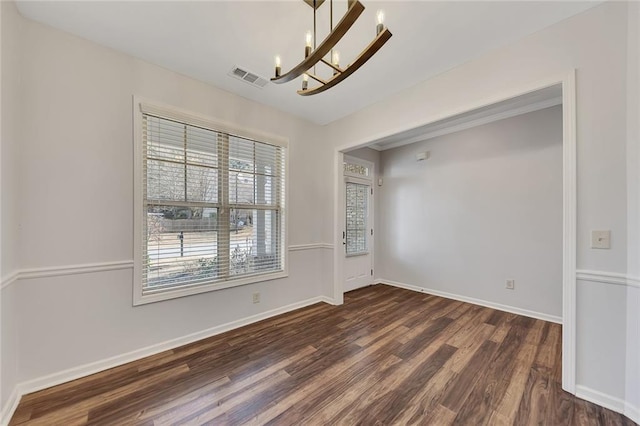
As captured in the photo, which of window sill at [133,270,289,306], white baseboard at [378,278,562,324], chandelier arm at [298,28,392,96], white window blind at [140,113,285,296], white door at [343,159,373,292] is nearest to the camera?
chandelier arm at [298,28,392,96]

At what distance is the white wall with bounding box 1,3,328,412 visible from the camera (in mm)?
1824

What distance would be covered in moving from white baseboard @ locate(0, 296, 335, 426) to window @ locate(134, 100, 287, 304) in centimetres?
45

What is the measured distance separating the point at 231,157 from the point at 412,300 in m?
3.33

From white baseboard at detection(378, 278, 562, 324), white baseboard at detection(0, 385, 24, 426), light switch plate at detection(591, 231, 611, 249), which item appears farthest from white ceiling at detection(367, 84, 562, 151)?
white baseboard at detection(0, 385, 24, 426)

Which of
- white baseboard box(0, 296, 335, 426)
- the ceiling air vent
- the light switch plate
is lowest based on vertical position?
white baseboard box(0, 296, 335, 426)

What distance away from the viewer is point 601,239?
1.73 meters

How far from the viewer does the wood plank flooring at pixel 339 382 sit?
5.27 ft

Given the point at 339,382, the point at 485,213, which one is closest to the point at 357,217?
the point at 485,213

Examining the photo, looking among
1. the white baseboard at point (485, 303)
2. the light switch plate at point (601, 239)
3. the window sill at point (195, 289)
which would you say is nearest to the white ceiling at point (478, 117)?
the light switch plate at point (601, 239)

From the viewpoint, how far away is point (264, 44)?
2.13 m

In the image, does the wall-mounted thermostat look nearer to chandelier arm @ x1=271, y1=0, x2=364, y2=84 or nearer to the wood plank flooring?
the wood plank flooring

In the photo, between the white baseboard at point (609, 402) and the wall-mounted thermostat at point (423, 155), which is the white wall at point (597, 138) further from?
the wall-mounted thermostat at point (423, 155)

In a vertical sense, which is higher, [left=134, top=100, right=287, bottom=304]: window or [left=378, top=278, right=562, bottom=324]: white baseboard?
[left=134, top=100, right=287, bottom=304]: window

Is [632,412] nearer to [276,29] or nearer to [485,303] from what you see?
[485,303]
